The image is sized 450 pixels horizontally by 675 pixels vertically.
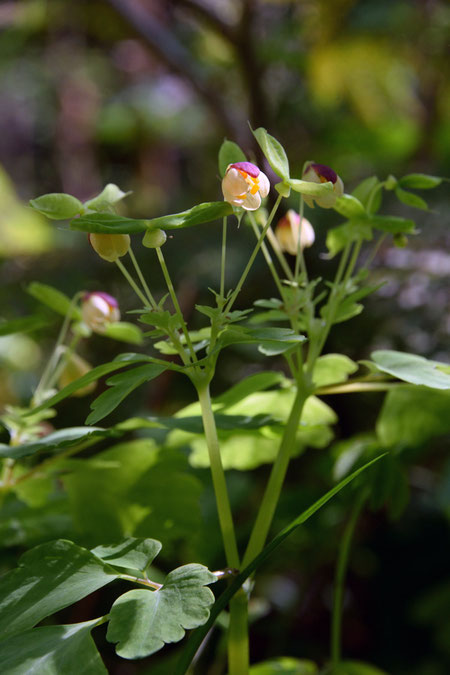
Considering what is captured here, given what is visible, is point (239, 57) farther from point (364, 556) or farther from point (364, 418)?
point (364, 556)

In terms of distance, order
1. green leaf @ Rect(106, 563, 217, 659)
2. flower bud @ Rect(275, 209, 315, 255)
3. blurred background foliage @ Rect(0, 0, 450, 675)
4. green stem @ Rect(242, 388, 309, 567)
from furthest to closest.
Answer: blurred background foliage @ Rect(0, 0, 450, 675)
flower bud @ Rect(275, 209, 315, 255)
green stem @ Rect(242, 388, 309, 567)
green leaf @ Rect(106, 563, 217, 659)

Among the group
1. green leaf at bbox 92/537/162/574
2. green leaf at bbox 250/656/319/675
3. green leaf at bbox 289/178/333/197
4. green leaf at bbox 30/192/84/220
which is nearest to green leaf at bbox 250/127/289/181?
green leaf at bbox 289/178/333/197

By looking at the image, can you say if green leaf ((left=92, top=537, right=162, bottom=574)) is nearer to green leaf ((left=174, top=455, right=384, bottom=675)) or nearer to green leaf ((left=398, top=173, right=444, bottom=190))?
green leaf ((left=174, top=455, right=384, bottom=675))

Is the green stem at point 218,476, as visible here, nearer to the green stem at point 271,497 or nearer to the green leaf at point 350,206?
the green stem at point 271,497

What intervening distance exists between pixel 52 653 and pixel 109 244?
0.74 ft

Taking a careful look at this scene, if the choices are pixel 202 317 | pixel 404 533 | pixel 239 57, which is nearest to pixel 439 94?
pixel 239 57

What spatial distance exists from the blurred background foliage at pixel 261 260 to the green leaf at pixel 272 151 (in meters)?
0.12

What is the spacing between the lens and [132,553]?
0.34 meters

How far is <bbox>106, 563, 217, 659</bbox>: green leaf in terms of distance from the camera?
29 centimetres

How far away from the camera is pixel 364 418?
1.03 metres

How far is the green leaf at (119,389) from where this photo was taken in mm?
344

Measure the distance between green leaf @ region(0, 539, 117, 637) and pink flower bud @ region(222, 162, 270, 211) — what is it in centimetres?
21

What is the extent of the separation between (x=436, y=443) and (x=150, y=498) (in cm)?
57

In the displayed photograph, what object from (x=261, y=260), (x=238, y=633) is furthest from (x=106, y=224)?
(x=261, y=260)
